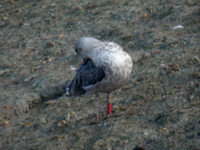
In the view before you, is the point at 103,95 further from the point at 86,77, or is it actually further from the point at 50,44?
the point at 50,44

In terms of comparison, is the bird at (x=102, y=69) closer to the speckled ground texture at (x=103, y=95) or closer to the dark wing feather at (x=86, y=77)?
the dark wing feather at (x=86, y=77)

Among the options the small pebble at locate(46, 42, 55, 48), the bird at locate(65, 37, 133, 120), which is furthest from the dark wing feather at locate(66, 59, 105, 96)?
the small pebble at locate(46, 42, 55, 48)

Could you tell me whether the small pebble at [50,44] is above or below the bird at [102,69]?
below

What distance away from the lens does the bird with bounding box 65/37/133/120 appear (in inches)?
220

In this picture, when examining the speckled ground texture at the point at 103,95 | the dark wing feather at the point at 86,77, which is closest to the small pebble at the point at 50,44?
the speckled ground texture at the point at 103,95

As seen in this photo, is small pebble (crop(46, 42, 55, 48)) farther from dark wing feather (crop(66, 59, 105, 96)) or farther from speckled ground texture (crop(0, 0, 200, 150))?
dark wing feather (crop(66, 59, 105, 96))

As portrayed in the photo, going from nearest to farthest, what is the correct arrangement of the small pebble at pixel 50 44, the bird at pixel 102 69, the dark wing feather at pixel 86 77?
the bird at pixel 102 69 < the dark wing feather at pixel 86 77 < the small pebble at pixel 50 44

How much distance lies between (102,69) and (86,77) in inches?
17.8

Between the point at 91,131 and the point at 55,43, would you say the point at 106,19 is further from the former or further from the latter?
the point at 91,131

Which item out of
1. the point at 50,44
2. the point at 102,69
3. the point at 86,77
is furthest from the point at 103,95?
the point at 50,44

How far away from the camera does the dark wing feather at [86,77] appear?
18.9 ft

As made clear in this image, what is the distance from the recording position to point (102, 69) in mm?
5668

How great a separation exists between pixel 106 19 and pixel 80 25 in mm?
677

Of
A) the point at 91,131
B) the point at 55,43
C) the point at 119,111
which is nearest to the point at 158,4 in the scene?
the point at 55,43
